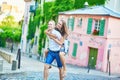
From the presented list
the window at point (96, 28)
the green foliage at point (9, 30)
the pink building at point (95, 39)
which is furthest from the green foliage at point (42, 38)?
the green foliage at point (9, 30)

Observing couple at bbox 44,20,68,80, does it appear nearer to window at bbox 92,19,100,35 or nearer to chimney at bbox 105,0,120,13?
window at bbox 92,19,100,35

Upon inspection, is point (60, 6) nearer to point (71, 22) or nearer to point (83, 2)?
point (83, 2)

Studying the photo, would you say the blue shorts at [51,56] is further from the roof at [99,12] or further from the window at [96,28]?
the window at [96,28]

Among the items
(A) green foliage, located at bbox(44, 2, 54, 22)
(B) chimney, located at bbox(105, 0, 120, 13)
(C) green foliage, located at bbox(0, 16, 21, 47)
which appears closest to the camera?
(B) chimney, located at bbox(105, 0, 120, 13)

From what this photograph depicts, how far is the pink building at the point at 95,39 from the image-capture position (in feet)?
105

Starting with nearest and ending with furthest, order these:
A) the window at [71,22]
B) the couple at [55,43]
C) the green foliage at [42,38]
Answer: the couple at [55,43]
the window at [71,22]
the green foliage at [42,38]

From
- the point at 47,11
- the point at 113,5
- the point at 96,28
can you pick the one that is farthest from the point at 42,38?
the point at 96,28

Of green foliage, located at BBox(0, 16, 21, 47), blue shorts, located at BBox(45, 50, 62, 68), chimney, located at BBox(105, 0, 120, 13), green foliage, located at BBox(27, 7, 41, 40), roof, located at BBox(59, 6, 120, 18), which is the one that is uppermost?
chimney, located at BBox(105, 0, 120, 13)

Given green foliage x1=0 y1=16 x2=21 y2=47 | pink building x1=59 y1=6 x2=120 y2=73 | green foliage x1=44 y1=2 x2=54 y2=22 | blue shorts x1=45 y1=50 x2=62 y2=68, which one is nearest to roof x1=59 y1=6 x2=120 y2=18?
pink building x1=59 y1=6 x2=120 y2=73

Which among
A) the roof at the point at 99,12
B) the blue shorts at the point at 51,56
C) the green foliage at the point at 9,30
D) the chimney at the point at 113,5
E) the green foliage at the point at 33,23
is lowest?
the green foliage at the point at 9,30

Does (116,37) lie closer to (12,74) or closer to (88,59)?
(88,59)

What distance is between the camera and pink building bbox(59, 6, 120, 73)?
32.0 meters

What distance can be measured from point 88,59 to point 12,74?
21556mm

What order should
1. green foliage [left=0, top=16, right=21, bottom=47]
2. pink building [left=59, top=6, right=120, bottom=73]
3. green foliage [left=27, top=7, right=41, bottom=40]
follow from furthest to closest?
green foliage [left=0, top=16, right=21, bottom=47] → green foliage [left=27, top=7, right=41, bottom=40] → pink building [left=59, top=6, right=120, bottom=73]
